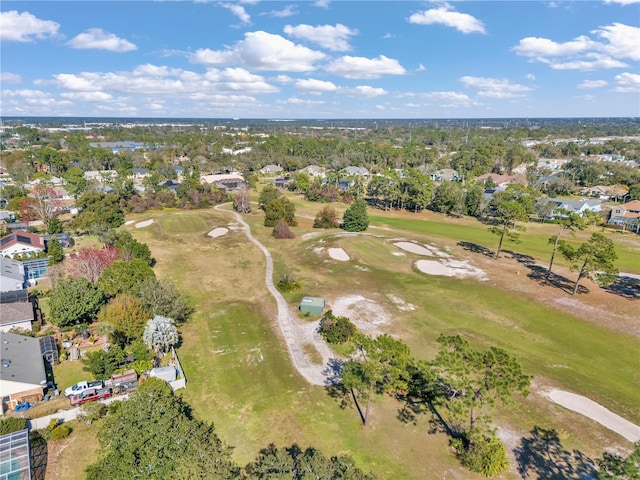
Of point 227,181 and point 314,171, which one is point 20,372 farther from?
point 314,171

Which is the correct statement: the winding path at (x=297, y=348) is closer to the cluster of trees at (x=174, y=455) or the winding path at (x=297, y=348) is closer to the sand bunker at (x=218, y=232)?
the cluster of trees at (x=174, y=455)

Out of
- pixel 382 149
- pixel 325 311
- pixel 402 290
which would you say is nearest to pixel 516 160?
pixel 382 149

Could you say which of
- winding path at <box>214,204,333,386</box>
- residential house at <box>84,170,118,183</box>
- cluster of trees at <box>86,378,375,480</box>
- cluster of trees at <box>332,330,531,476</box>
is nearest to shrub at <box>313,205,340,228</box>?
winding path at <box>214,204,333,386</box>

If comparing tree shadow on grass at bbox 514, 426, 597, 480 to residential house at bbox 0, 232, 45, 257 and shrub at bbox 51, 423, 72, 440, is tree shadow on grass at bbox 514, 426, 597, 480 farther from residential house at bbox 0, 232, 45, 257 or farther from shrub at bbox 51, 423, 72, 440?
residential house at bbox 0, 232, 45, 257

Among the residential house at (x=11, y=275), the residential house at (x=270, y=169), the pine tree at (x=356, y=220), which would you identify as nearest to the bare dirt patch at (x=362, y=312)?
the pine tree at (x=356, y=220)

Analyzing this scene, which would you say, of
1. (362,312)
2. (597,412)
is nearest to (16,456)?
(362,312)
